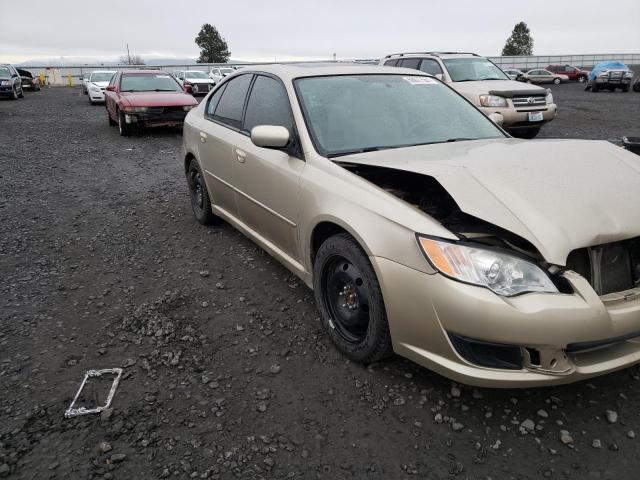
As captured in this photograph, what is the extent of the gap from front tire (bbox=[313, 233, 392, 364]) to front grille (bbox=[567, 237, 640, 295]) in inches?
36.6

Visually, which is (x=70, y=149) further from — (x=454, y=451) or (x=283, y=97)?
(x=454, y=451)

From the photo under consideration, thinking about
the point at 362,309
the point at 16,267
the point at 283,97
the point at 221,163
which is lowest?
the point at 16,267

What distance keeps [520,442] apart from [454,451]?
1.02 feet

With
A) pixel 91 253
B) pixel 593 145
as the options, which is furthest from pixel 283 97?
pixel 91 253

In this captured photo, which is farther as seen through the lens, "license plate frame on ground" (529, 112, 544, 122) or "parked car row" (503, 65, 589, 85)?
"parked car row" (503, 65, 589, 85)

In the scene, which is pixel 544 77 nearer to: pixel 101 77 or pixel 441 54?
pixel 441 54

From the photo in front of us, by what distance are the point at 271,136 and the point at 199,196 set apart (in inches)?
91.3

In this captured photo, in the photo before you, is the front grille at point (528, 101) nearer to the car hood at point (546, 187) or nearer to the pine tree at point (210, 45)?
the car hood at point (546, 187)

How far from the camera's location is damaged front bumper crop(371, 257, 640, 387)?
6.86 ft

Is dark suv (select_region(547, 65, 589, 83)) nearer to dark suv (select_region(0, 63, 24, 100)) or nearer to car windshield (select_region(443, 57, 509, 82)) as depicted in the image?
car windshield (select_region(443, 57, 509, 82))

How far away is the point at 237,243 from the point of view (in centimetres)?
477

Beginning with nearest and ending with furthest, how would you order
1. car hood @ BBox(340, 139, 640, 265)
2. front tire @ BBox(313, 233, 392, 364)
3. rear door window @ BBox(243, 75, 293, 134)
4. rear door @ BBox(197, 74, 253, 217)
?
car hood @ BBox(340, 139, 640, 265) < front tire @ BBox(313, 233, 392, 364) < rear door window @ BBox(243, 75, 293, 134) < rear door @ BBox(197, 74, 253, 217)

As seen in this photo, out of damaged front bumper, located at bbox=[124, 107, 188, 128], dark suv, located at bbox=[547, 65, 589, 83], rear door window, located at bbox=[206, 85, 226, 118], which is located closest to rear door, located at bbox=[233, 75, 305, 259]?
rear door window, located at bbox=[206, 85, 226, 118]

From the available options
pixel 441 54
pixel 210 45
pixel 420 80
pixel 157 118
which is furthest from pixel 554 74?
pixel 210 45
